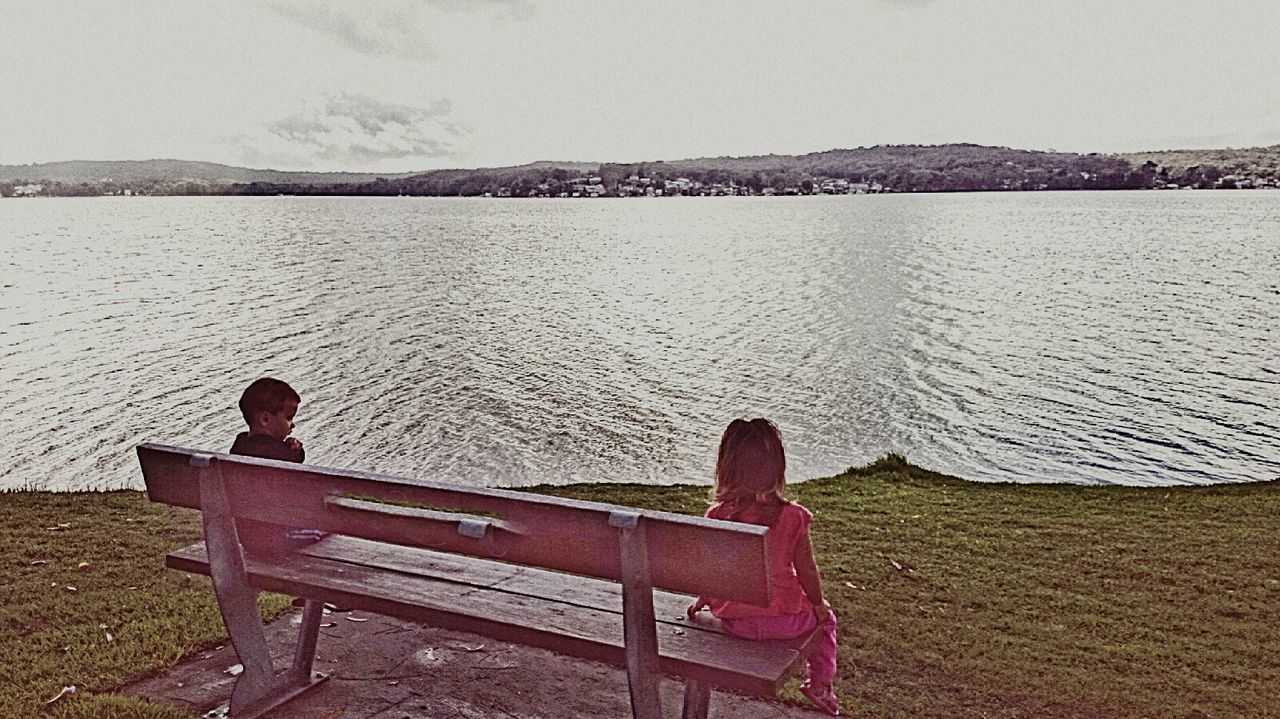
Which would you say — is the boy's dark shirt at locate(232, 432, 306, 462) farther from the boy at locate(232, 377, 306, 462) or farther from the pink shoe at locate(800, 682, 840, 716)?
the pink shoe at locate(800, 682, 840, 716)

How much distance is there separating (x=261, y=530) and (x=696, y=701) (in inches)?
86.9

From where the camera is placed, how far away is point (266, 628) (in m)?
5.76

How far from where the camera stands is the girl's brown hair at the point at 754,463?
12.6 ft

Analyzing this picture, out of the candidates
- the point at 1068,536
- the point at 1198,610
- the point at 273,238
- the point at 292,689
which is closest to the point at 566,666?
the point at 292,689

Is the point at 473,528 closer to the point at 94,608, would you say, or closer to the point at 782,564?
the point at 782,564

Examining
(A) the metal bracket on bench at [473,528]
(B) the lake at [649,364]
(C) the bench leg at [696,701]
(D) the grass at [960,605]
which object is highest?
(A) the metal bracket on bench at [473,528]

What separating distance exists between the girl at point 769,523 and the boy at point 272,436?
6.74ft

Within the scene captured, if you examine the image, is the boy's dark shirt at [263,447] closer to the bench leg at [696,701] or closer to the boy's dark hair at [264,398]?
the boy's dark hair at [264,398]

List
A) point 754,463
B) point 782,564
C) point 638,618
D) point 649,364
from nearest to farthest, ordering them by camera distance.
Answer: point 638,618 → point 754,463 → point 782,564 → point 649,364

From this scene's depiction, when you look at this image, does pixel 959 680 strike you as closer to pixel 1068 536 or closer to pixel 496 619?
pixel 496 619

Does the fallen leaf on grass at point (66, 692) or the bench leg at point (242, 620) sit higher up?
the bench leg at point (242, 620)

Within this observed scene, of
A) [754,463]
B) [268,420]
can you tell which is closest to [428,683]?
[268,420]

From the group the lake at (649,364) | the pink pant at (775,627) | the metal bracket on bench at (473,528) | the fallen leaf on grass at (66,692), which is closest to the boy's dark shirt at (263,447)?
the fallen leaf on grass at (66,692)

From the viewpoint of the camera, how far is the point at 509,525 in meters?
3.64
